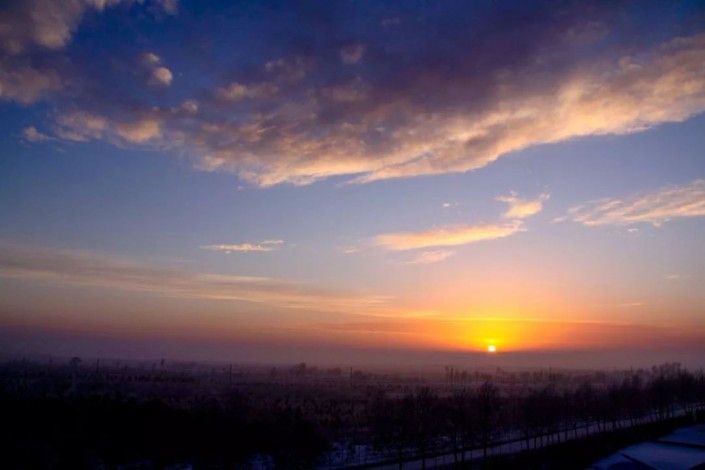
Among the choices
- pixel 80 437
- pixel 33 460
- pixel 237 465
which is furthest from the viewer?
pixel 237 465

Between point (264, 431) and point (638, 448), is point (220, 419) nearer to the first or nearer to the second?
point (264, 431)

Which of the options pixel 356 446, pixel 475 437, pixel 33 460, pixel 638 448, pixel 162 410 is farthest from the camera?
pixel 475 437

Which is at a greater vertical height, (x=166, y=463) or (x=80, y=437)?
(x=80, y=437)

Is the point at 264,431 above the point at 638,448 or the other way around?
above

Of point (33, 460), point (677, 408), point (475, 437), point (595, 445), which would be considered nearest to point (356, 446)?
point (475, 437)

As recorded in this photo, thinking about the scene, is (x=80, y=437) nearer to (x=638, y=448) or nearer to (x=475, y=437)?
(x=475, y=437)

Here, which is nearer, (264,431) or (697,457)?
(264,431)

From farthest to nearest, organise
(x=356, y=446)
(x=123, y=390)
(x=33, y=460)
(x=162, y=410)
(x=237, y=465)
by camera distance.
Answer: (x=123, y=390)
(x=356, y=446)
(x=162, y=410)
(x=237, y=465)
(x=33, y=460)

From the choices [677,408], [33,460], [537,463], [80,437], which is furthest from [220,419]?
[677,408]

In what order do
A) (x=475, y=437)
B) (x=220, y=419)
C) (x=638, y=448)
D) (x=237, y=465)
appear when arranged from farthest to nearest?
(x=475, y=437) → (x=638, y=448) → (x=220, y=419) → (x=237, y=465)
